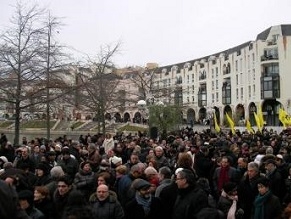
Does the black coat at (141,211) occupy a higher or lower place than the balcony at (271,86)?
lower

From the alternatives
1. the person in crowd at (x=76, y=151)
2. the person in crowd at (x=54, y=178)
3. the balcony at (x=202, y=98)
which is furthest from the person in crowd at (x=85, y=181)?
the balcony at (x=202, y=98)

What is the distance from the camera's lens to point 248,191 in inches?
307

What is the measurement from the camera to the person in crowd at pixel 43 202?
6.50 meters

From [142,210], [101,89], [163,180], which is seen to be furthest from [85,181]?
[101,89]

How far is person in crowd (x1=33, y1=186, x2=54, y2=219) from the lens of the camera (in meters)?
6.50

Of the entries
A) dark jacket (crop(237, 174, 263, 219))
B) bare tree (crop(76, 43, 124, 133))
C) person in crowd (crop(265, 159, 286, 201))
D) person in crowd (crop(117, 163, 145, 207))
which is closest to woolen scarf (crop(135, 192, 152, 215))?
person in crowd (crop(117, 163, 145, 207))

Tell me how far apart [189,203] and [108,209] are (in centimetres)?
112

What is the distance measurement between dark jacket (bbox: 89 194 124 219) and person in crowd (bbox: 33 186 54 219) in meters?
0.62

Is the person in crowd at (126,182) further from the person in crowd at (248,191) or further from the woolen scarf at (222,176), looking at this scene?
the woolen scarf at (222,176)

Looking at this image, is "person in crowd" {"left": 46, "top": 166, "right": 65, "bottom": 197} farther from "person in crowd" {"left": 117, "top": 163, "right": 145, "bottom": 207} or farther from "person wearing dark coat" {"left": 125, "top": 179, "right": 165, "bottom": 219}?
"person wearing dark coat" {"left": 125, "top": 179, "right": 165, "bottom": 219}

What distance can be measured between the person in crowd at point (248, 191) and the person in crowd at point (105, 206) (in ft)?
7.24

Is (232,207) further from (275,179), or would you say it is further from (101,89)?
(101,89)

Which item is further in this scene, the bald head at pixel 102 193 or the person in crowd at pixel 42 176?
the person in crowd at pixel 42 176

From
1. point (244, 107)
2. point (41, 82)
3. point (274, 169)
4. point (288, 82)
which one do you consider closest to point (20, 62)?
point (41, 82)
